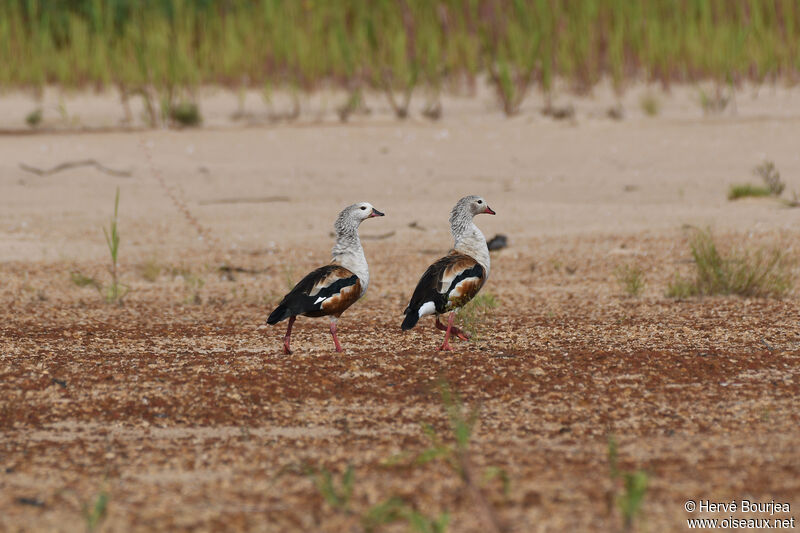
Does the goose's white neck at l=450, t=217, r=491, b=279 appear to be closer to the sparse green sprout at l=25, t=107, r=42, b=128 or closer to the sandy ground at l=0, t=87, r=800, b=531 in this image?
the sandy ground at l=0, t=87, r=800, b=531

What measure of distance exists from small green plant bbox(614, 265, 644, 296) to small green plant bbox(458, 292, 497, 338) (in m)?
0.84

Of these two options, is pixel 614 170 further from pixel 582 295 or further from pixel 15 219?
pixel 15 219

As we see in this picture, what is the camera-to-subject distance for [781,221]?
32.3 ft

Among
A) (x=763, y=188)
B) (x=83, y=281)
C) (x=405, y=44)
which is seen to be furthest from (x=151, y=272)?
(x=405, y=44)

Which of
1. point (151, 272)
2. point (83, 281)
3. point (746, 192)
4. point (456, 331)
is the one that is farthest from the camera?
point (746, 192)

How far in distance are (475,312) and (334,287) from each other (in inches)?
64.5

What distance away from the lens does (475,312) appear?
23.2 ft

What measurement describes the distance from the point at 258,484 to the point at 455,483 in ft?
2.11

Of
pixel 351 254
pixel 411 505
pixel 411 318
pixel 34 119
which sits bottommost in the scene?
pixel 411 505

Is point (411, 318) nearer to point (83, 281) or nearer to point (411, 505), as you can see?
point (411, 505)

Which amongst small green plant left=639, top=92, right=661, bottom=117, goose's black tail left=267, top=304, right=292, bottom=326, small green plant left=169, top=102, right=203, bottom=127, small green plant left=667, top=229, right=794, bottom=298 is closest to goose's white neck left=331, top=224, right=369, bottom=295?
goose's black tail left=267, top=304, right=292, bottom=326

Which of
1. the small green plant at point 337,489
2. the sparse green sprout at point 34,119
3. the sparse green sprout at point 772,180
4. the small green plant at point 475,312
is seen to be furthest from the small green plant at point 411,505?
the sparse green sprout at point 34,119

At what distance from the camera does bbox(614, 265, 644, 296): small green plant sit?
24.6ft

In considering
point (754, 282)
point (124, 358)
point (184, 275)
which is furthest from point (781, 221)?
point (124, 358)
